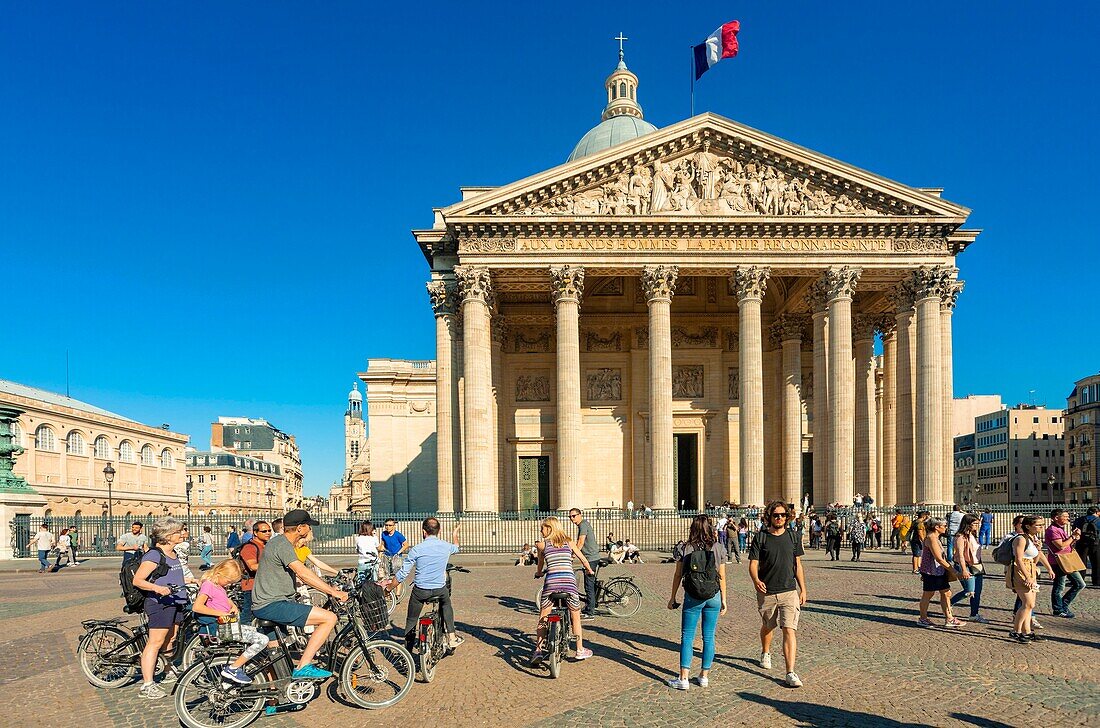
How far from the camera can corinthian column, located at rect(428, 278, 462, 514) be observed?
32.3 meters

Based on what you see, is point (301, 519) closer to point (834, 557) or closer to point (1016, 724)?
point (1016, 724)

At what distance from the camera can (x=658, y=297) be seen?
102 feet

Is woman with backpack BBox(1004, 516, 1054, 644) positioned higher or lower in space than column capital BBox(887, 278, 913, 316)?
lower

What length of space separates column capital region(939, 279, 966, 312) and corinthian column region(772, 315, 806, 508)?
23.4 ft

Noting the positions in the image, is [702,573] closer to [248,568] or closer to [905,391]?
[248,568]

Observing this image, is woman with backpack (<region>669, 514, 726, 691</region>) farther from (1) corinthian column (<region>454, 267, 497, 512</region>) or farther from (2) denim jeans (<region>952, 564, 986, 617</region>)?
(1) corinthian column (<region>454, 267, 497, 512</region>)

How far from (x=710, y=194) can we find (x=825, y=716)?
2681 centimetres

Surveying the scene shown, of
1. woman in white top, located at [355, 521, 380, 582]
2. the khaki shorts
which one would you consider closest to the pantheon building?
woman in white top, located at [355, 521, 380, 582]

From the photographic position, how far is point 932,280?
1212 inches

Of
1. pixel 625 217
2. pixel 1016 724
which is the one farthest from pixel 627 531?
pixel 1016 724

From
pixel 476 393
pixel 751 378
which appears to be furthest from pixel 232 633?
pixel 751 378

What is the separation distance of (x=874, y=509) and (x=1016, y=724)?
25253 millimetres

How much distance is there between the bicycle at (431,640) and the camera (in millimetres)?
8406

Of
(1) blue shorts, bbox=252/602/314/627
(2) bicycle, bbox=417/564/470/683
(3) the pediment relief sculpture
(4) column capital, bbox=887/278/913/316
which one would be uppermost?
(3) the pediment relief sculpture
